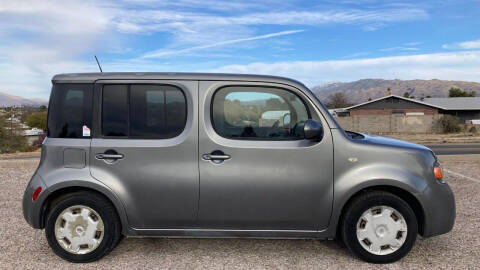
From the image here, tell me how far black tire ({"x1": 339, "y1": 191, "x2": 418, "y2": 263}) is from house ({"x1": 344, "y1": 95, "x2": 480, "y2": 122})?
45.2 metres

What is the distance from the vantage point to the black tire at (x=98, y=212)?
134 inches

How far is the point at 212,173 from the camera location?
3.37 metres

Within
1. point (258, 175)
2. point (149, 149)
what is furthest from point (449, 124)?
point (149, 149)

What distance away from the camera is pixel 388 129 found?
34500 millimetres

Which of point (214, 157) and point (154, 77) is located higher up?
point (154, 77)

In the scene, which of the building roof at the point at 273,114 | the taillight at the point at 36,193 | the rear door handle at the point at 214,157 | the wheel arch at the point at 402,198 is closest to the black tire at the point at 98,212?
the taillight at the point at 36,193

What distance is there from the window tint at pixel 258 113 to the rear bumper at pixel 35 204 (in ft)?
5.71

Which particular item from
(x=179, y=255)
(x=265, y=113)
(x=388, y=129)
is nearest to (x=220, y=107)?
(x=265, y=113)

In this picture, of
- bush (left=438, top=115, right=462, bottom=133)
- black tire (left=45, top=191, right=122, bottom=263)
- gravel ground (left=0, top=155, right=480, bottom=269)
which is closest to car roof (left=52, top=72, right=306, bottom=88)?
black tire (left=45, top=191, right=122, bottom=263)

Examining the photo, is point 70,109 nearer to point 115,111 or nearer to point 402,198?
point 115,111

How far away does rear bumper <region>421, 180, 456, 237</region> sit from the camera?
3.37 m

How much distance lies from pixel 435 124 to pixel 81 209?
1428 inches

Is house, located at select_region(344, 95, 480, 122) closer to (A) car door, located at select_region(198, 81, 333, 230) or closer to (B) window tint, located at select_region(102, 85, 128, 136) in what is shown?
(A) car door, located at select_region(198, 81, 333, 230)

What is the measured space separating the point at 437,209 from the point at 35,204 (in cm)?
378
